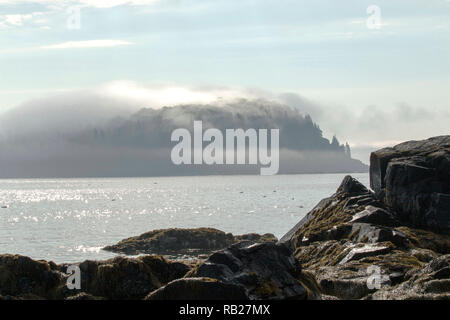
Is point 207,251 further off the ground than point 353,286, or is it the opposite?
point 353,286

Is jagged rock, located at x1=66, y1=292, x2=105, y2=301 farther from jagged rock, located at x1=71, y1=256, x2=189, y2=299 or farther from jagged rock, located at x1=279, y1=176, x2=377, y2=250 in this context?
jagged rock, located at x1=279, y1=176, x2=377, y2=250

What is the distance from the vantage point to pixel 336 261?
1873 inches

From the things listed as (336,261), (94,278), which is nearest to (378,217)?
(336,261)

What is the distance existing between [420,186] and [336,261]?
14.3m

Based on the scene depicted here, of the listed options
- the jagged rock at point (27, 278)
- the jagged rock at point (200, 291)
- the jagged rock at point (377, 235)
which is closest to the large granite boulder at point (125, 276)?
the jagged rock at point (27, 278)

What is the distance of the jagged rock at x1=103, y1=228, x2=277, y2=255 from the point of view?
116438 mm

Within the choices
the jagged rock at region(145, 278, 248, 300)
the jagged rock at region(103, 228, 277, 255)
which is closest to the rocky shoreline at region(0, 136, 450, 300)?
the jagged rock at region(145, 278, 248, 300)

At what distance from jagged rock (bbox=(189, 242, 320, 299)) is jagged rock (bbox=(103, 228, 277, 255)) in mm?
86114

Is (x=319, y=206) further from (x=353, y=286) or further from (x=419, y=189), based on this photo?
(x=353, y=286)

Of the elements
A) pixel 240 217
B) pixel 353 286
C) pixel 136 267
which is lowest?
pixel 240 217

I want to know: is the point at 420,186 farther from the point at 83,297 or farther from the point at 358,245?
the point at 83,297

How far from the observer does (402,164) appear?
59438 mm
